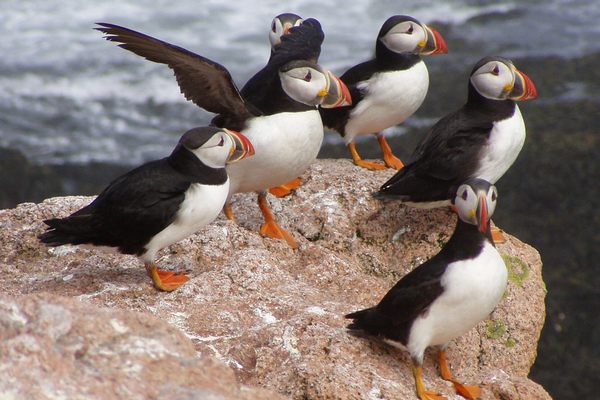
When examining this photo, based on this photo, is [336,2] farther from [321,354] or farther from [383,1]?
[321,354]

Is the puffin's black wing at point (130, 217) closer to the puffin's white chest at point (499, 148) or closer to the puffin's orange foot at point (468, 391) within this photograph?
the puffin's orange foot at point (468, 391)

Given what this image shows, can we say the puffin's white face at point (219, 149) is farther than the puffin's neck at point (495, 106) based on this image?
No

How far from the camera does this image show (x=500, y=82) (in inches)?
240

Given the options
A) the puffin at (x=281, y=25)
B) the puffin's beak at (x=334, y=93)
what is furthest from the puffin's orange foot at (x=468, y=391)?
the puffin at (x=281, y=25)

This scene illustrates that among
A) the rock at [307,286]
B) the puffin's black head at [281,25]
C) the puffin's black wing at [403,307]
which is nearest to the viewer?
the rock at [307,286]

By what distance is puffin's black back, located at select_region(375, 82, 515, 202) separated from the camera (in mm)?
6004

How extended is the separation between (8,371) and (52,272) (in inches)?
105

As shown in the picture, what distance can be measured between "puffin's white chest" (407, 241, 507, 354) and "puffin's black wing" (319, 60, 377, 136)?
2.35 m

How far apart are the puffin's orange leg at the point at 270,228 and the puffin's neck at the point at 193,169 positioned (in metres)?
0.85

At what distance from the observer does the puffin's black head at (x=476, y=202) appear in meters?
4.88

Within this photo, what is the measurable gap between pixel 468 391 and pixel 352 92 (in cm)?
276

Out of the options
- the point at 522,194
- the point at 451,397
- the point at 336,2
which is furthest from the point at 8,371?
the point at 336,2

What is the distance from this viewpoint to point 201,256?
584 cm

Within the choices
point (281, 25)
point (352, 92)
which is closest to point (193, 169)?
point (352, 92)
